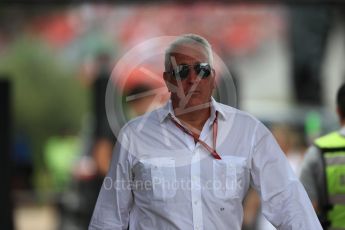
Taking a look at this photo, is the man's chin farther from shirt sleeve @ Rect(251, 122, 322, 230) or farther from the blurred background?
the blurred background

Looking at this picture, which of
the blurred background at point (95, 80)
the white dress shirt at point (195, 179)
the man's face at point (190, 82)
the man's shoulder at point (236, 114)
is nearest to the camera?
the white dress shirt at point (195, 179)

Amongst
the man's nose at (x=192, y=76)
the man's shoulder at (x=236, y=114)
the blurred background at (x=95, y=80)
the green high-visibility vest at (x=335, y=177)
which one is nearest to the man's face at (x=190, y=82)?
the man's nose at (x=192, y=76)

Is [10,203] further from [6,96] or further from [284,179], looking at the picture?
[284,179]

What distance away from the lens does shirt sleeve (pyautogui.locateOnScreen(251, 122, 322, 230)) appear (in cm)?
511

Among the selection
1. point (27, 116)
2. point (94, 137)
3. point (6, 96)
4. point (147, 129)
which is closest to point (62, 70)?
point (27, 116)

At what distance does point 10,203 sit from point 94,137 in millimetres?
2705

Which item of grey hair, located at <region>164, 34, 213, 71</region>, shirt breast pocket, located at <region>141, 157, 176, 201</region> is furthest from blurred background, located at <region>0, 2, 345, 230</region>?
shirt breast pocket, located at <region>141, 157, 176, 201</region>

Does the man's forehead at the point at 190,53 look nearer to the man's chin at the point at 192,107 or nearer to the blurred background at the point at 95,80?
the man's chin at the point at 192,107

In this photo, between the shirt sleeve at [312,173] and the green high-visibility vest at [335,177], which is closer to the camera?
the green high-visibility vest at [335,177]

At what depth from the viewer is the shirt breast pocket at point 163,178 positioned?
502 centimetres

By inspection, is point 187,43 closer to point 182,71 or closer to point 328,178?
point 182,71

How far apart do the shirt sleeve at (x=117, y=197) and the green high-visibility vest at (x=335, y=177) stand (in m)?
1.43

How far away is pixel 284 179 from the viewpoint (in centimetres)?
517

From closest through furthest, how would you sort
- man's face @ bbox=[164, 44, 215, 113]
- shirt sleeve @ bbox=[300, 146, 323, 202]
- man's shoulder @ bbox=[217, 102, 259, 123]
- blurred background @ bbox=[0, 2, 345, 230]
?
man's face @ bbox=[164, 44, 215, 113] < man's shoulder @ bbox=[217, 102, 259, 123] < shirt sleeve @ bbox=[300, 146, 323, 202] < blurred background @ bbox=[0, 2, 345, 230]
